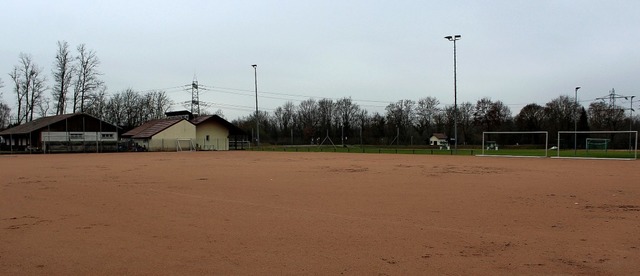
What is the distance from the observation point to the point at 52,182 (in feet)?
54.6

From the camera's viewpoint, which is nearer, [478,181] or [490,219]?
[490,219]

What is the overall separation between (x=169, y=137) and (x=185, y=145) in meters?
2.23

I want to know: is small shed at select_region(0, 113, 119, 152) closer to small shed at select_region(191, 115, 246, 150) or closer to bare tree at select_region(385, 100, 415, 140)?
small shed at select_region(191, 115, 246, 150)

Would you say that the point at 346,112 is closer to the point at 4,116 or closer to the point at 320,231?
the point at 4,116

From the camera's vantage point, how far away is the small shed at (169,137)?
192 feet

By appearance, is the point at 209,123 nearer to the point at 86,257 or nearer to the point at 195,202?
the point at 195,202

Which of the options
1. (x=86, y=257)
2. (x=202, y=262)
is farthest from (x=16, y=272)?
(x=202, y=262)

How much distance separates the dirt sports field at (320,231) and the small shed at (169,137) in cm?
4548

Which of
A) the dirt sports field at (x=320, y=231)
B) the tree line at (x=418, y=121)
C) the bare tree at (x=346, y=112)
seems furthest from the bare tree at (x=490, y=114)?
the dirt sports field at (x=320, y=231)

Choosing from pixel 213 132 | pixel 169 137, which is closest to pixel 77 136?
pixel 169 137

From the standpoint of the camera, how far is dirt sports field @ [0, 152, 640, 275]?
19.3ft

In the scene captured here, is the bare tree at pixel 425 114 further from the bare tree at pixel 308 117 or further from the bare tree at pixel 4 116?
the bare tree at pixel 4 116

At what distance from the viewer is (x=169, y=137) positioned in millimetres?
59688

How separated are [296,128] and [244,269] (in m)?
103
